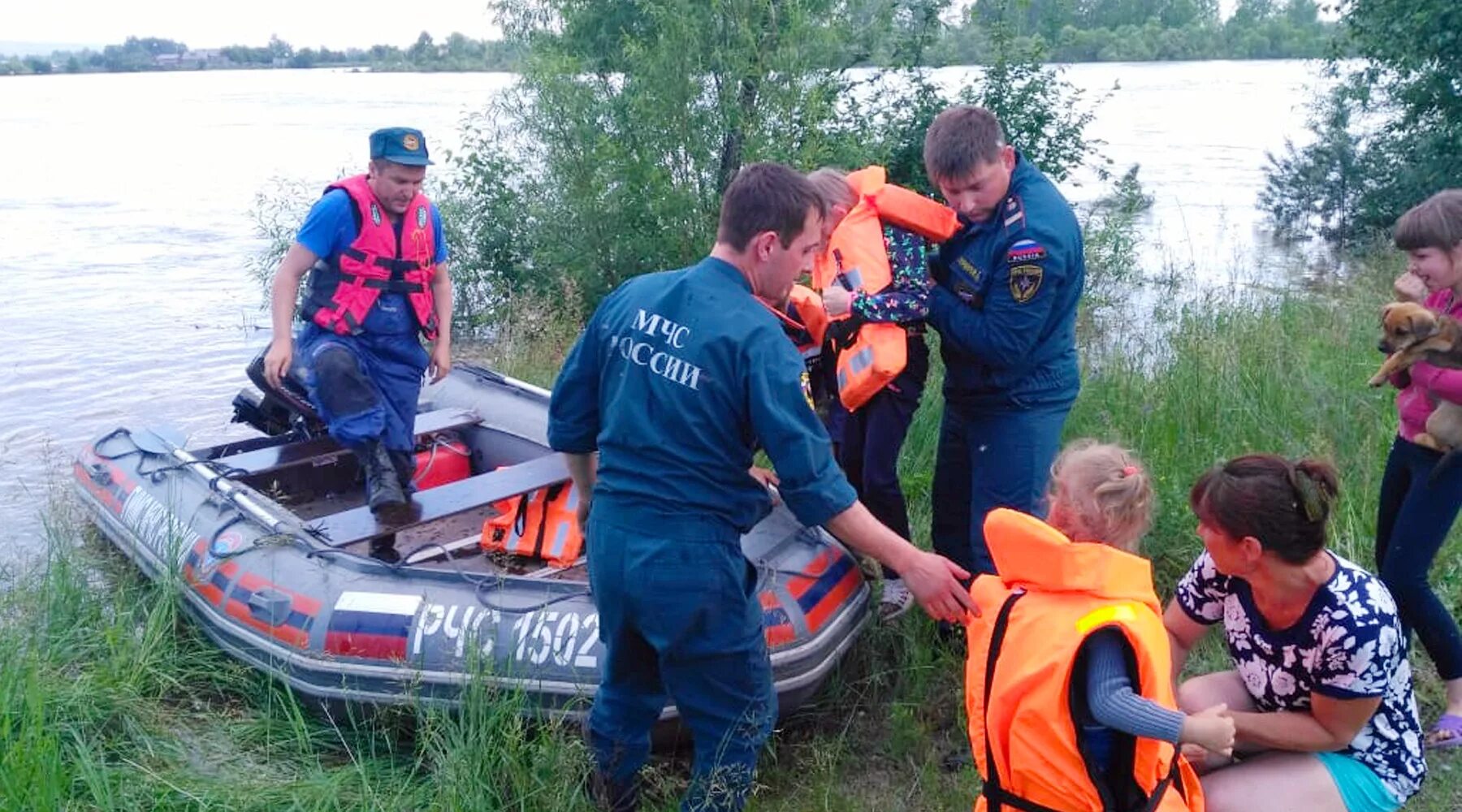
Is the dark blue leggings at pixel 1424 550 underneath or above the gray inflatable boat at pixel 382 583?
above

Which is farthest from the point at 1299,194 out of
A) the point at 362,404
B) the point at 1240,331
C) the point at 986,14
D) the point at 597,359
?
the point at 597,359

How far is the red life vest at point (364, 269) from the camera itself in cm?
428

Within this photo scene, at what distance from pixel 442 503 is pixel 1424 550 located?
2.86 m

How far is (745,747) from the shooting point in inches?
106

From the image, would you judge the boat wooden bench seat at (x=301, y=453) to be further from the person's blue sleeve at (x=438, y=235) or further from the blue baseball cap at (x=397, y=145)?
the blue baseball cap at (x=397, y=145)

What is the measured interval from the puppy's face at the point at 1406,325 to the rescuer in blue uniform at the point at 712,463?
4.26 feet

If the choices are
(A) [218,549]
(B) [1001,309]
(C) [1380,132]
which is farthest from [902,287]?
(C) [1380,132]

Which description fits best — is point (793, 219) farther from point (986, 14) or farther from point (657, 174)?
point (986, 14)

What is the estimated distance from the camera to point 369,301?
4328mm

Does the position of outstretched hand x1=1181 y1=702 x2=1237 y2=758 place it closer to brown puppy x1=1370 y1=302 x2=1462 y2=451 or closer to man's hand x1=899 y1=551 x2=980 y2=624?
man's hand x1=899 y1=551 x2=980 y2=624

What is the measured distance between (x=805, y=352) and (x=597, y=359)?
4.58 ft

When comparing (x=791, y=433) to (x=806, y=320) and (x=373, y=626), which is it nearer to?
(x=806, y=320)

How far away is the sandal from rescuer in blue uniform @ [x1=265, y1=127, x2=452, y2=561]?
118 inches

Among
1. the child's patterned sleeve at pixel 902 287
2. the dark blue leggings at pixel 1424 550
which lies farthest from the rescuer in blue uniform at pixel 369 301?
the dark blue leggings at pixel 1424 550
